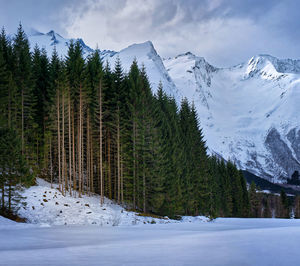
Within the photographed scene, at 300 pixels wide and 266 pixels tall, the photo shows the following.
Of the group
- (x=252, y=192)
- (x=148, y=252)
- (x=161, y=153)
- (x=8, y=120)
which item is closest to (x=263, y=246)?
(x=148, y=252)

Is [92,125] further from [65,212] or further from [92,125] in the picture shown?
[65,212]

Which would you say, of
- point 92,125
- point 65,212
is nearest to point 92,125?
point 92,125

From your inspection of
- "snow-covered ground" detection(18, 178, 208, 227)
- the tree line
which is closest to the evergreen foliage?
the tree line

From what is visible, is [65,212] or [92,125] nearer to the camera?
[65,212]

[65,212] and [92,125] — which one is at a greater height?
[92,125]

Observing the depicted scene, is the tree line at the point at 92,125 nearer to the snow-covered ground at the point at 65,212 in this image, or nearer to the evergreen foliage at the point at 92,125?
the evergreen foliage at the point at 92,125

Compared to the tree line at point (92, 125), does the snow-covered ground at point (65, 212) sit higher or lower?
lower

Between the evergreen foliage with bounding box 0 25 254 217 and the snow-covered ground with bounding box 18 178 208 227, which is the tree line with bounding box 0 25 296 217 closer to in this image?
the evergreen foliage with bounding box 0 25 254 217

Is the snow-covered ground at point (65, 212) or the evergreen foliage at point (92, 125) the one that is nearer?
the snow-covered ground at point (65, 212)

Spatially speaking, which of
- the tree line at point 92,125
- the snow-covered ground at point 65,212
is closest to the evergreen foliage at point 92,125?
the tree line at point 92,125

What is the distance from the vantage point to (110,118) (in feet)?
107

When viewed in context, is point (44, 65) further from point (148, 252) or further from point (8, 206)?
point (148, 252)

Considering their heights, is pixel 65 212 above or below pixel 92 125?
below

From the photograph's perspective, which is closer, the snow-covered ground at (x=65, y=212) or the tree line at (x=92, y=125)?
the snow-covered ground at (x=65, y=212)
